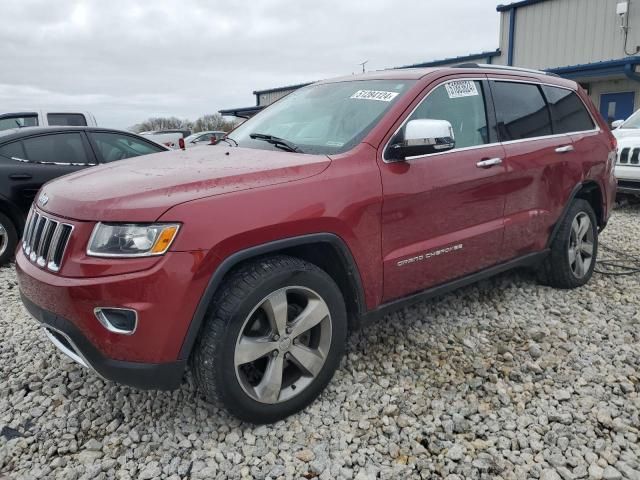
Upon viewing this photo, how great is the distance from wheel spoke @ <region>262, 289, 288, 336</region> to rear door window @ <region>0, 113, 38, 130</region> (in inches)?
331

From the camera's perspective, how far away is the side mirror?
2.72 meters

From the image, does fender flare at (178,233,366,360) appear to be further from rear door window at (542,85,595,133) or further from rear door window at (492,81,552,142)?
rear door window at (542,85,595,133)

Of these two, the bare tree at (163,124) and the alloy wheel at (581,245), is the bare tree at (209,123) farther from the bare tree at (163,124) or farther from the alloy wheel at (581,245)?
the alloy wheel at (581,245)

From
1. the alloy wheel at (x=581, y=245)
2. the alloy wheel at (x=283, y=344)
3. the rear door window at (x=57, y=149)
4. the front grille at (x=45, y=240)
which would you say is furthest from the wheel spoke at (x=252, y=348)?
the rear door window at (x=57, y=149)

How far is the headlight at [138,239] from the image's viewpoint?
2119 millimetres

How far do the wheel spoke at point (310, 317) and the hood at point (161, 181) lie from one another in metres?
0.62

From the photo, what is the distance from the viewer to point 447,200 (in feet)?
10.1

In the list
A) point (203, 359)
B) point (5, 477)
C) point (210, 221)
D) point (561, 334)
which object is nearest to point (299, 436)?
point (203, 359)

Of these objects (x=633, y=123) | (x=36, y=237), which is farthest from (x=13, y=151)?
(x=633, y=123)

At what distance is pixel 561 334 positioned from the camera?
3.51m

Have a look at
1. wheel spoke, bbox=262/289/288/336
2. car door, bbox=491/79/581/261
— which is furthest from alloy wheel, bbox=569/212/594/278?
wheel spoke, bbox=262/289/288/336

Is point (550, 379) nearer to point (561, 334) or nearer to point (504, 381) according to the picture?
point (504, 381)

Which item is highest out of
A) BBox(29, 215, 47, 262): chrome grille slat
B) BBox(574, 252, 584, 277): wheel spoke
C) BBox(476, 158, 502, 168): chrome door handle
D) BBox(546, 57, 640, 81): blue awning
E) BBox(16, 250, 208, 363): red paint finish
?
BBox(546, 57, 640, 81): blue awning

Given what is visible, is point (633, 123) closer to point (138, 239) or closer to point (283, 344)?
point (283, 344)
